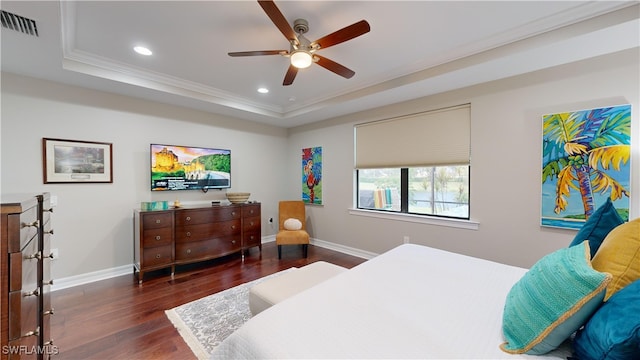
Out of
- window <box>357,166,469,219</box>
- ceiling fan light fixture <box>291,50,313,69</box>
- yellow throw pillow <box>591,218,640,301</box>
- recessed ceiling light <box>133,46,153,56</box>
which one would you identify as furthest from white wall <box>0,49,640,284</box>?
ceiling fan light fixture <box>291,50,313,69</box>

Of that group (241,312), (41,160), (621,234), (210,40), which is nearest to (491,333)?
(621,234)

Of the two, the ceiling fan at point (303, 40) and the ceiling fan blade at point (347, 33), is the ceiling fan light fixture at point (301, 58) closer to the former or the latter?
the ceiling fan at point (303, 40)

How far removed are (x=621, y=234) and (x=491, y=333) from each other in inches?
25.3

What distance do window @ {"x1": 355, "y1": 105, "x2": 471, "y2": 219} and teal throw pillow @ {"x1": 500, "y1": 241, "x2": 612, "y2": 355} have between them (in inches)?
89.0

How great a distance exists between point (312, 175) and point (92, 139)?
3.18 m

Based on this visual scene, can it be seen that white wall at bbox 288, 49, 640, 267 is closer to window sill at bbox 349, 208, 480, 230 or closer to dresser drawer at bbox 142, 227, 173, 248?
window sill at bbox 349, 208, 480, 230

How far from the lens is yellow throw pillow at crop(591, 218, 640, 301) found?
0.88 meters

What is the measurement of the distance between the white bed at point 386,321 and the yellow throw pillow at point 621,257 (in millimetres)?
313

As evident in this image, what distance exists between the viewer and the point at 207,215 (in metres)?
3.49

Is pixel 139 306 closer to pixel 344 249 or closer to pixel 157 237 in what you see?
pixel 157 237

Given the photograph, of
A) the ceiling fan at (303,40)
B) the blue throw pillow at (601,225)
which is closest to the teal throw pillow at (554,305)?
the blue throw pillow at (601,225)

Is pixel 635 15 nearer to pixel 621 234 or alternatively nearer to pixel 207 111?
pixel 621 234

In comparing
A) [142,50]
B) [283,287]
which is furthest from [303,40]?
[283,287]

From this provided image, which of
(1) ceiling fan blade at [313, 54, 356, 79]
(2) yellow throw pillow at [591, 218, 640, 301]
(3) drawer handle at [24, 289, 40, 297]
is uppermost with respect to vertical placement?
(1) ceiling fan blade at [313, 54, 356, 79]
